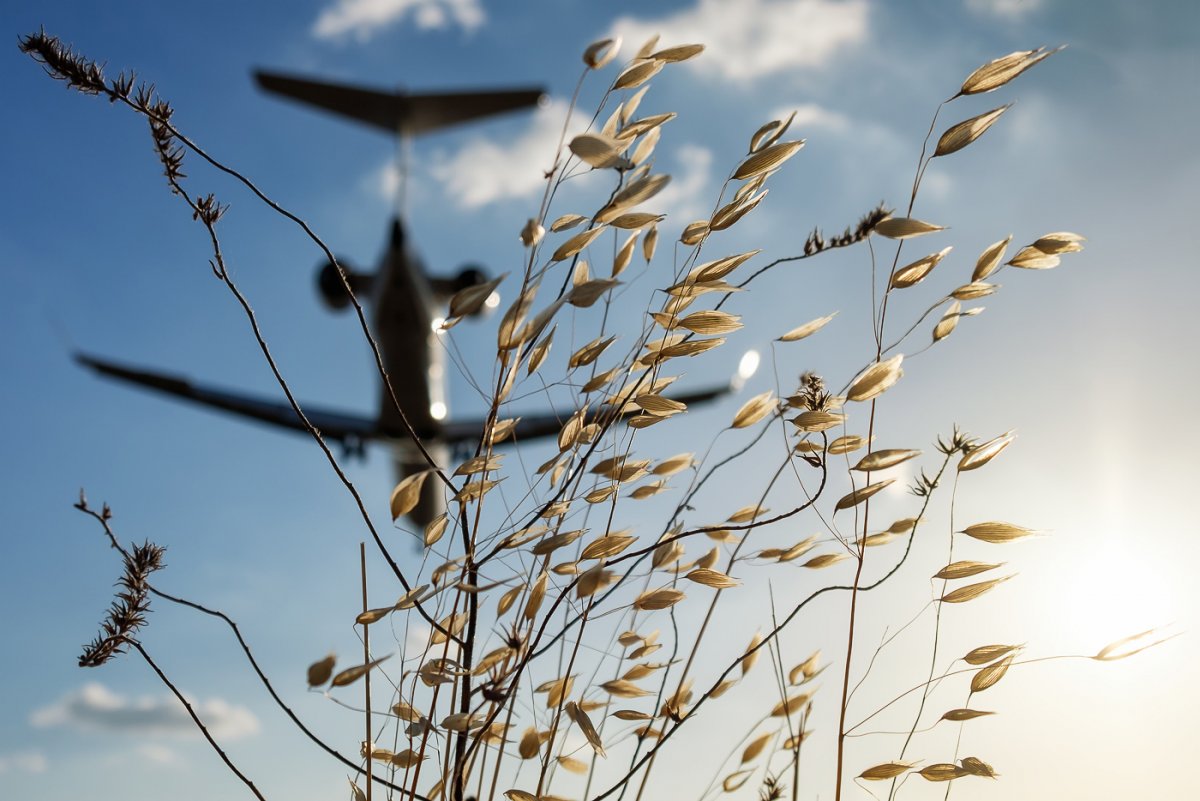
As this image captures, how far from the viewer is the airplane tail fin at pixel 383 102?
22391 millimetres

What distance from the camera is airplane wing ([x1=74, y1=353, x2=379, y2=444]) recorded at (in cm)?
1603

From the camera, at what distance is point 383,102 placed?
22391 millimetres

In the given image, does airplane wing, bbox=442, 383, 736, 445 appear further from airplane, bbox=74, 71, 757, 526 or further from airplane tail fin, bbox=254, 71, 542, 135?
airplane tail fin, bbox=254, 71, 542, 135

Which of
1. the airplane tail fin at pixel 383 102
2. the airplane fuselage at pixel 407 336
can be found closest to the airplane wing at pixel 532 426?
the airplane fuselage at pixel 407 336

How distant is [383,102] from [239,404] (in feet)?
32.8

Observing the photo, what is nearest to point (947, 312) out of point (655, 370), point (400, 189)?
point (655, 370)

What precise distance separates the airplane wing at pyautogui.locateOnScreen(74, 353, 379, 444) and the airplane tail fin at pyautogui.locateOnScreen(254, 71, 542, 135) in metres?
9.27

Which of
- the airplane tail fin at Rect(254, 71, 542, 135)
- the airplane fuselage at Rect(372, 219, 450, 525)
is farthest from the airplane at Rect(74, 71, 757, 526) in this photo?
the airplane tail fin at Rect(254, 71, 542, 135)

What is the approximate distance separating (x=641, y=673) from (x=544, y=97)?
23.9 meters

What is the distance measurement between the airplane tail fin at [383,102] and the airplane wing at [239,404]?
9.27 metres

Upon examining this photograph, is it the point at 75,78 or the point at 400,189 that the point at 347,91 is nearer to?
the point at 400,189

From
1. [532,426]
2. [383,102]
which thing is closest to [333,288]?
[532,426]

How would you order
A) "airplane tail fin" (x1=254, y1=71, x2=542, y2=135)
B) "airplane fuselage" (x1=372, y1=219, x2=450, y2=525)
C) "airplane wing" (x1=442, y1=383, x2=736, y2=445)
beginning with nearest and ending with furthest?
"airplane fuselage" (x1=372, y1=219, x2=450, y2=525) → "airplane wing" (x1=442, y1=383, x2=736, y2=445) → "airplane tail fin" (x1=254, y1=71, x2=542, y2=135)

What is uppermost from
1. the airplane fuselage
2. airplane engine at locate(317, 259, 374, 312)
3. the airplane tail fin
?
the airplane tail fin
